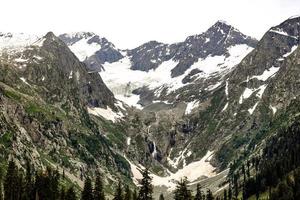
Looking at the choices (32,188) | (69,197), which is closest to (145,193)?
(69,197)

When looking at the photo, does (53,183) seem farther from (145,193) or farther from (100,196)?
(145,193)

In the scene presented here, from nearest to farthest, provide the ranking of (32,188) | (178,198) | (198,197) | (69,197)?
(178,198)
(198,197)
(69,197)
(32,188)

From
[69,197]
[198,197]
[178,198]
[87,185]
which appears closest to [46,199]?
[69,197]

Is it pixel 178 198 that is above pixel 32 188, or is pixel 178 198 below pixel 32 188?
below

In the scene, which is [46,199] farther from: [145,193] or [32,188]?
[145,193]

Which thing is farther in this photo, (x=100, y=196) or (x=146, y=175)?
(x=100, y=196)

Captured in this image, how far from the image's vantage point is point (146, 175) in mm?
109688

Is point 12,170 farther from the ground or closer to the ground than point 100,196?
farther from the ground

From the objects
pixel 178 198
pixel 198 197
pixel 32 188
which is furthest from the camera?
pixel 32 188

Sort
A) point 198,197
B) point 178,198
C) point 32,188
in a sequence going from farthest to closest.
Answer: point 32,188, point 198,197, point 178,198

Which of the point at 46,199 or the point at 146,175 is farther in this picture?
the point at 46,199

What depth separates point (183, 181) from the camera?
107750mm

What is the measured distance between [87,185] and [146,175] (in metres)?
34.0

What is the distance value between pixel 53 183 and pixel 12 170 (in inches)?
518
